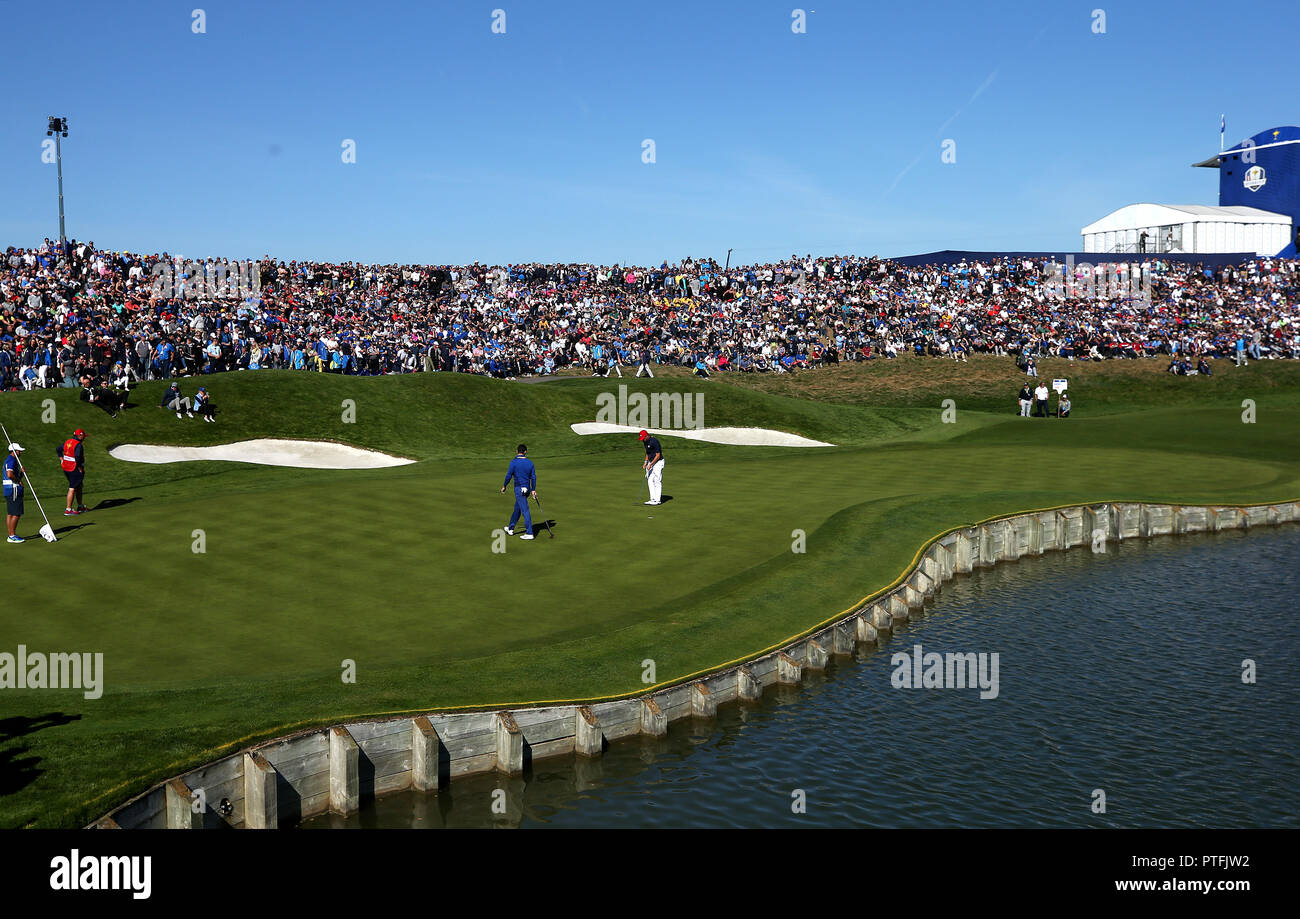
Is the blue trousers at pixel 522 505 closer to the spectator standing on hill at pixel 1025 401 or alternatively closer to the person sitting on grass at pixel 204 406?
the person sitting on grass at pixel 204 406

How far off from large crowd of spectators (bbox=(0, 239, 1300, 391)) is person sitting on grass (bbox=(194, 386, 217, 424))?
316 cm

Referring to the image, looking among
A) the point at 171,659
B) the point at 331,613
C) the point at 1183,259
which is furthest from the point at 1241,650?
the point at 1183,259

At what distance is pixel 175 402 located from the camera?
42406mm

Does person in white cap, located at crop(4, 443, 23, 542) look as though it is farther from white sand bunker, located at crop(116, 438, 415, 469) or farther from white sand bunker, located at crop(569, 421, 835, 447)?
white sand bunker, located at crop(569, 421, 835, 447)

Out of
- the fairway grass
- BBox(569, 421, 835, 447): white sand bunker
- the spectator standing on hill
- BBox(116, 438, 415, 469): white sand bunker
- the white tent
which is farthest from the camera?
the white tent

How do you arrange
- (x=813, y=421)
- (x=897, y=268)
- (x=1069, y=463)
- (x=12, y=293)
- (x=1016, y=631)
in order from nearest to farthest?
(x=1016, y=631) < (x=1069, y=463) < (x=12, y=293) < (x=813, y=421) < (x=897, y=268)

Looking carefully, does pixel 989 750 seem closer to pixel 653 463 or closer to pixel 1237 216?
pixel 653 463

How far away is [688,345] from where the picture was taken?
70062 mm

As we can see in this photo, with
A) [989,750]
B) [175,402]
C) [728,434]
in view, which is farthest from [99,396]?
[989,750]

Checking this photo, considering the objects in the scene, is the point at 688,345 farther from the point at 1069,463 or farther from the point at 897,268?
the point at 1069,463

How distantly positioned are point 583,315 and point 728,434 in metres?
22.3

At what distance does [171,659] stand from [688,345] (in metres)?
54.7

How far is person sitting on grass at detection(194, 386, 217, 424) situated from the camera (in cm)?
4239

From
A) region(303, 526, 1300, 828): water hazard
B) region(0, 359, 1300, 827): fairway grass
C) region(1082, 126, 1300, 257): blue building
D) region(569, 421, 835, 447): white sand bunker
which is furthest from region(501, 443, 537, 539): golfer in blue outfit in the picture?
region(1082, 126, 1300, 257): blue building
